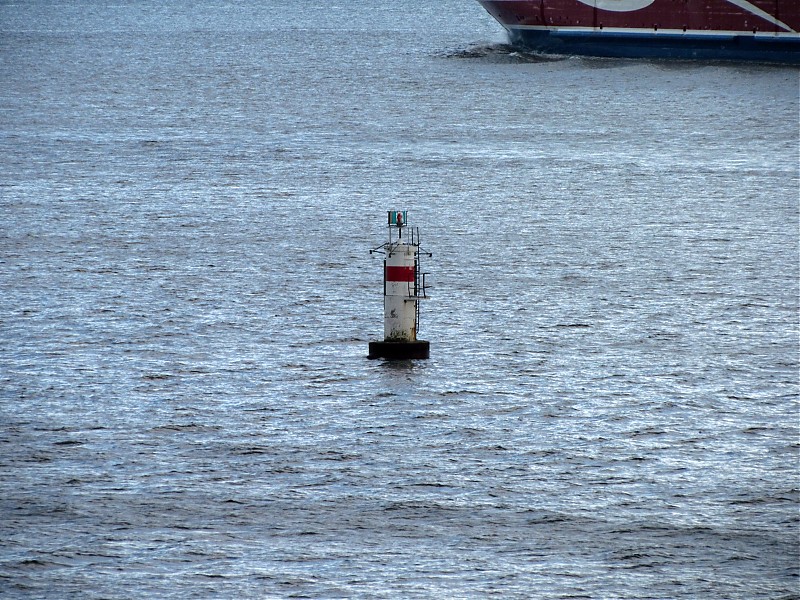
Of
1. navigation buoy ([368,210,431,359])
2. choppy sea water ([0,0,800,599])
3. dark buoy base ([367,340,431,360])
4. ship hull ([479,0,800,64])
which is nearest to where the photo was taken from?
choppy sea water ([0,0,800,599])

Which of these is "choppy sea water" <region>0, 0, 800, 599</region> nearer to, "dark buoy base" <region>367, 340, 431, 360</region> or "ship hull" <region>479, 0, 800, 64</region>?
"dark buoy base" <region>367, 340, 431, 360</region>

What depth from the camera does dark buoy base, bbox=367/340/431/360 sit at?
93.6 ft

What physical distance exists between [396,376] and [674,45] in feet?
316

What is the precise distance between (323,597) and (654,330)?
16.8 metres

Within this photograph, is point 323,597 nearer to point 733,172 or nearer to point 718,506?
point 718,506

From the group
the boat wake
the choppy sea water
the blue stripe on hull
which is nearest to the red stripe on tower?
the choppy sea water

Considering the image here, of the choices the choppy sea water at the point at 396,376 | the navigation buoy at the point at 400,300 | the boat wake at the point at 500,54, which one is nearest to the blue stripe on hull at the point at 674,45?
the boat wake at the point at 500,54

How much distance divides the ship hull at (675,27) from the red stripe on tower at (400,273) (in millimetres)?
91568

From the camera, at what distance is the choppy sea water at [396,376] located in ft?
60.6

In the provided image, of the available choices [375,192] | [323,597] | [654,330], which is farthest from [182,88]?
[323,597]

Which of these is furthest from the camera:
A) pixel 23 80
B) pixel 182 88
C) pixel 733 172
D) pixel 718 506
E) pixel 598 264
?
pixel 23 80

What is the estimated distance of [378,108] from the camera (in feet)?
308

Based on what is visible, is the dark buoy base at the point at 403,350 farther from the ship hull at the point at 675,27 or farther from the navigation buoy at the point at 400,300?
the ship hull at the point at 675,27

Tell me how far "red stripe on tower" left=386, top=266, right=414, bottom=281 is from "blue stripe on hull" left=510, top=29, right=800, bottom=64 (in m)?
94.5
